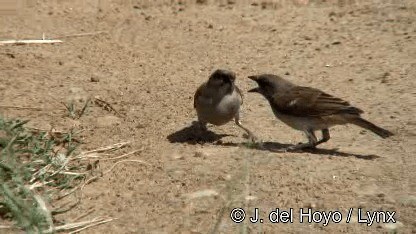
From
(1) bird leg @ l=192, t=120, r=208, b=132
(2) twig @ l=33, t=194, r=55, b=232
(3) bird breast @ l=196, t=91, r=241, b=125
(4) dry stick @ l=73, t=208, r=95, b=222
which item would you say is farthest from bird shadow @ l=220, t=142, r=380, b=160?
(2) twig @ l=33, t=194, r=55, b=232

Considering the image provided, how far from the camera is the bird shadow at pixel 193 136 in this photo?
7.95m

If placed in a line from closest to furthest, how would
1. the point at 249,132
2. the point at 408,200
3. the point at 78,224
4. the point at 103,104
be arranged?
the point at 78,224
the point at 408,200
the point at 249,132
the point at 103,104

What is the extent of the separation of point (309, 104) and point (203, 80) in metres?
2.18

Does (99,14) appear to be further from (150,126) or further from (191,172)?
(191,172)

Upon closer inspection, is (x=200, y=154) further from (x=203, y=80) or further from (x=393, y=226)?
(x=203, y=80)

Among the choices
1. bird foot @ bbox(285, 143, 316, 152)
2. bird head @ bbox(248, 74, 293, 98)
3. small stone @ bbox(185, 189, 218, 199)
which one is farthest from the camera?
bird head @ bbox(248, 74, 293, 98)

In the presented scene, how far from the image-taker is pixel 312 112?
7.79 metres

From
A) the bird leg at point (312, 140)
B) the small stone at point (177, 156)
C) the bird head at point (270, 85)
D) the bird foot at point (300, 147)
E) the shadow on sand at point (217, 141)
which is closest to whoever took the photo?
the small stone at point (177, 156)

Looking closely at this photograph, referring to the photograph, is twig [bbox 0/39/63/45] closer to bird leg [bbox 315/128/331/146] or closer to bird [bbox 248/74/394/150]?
bird [bbox 248/74/394/150]

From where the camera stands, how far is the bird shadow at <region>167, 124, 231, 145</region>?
795cm

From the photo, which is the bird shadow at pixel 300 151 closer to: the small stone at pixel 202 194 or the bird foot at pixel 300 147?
the bird foot at pixel 300 147

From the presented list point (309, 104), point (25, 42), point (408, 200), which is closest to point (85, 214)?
point (408, 200)

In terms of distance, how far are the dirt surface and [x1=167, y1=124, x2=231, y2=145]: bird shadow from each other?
0.03 m

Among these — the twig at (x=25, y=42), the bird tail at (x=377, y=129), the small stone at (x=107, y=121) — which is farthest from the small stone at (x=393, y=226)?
the twig at (x=25, y=42)
